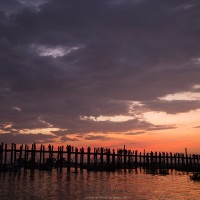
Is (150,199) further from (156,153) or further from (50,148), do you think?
(156,153)

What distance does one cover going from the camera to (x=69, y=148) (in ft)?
197

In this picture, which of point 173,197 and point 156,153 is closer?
point 173,197

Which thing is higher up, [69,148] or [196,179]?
[69,148]

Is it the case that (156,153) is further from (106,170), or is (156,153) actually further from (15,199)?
(15,199)

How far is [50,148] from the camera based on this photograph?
199 ft

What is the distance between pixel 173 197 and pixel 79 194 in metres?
8.71

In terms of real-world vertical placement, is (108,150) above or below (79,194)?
above

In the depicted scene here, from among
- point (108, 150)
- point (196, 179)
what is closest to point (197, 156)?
point (108, 150)

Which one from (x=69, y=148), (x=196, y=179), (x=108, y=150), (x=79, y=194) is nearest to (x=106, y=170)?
(x=108, y=150)

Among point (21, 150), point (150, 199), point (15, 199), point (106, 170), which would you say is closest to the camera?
point (15, 199)

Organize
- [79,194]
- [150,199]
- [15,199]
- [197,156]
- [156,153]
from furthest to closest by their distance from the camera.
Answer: [197,156] → [156,153] → [79,194] → [150,199] → [15,199]

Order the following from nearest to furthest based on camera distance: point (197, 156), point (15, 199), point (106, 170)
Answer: point (15, 199) → point (106, 170) → point (197, 156)

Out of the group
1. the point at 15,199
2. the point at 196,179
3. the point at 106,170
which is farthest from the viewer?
the point at 106,170

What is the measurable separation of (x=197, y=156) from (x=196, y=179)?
41454 mm
